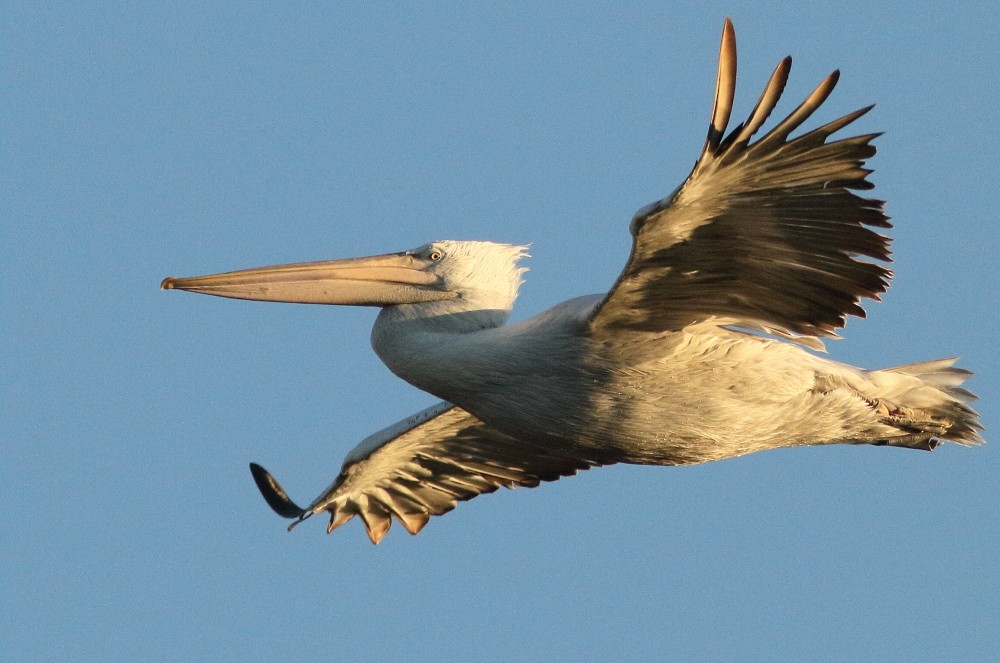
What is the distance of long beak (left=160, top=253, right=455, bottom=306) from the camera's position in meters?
9.45

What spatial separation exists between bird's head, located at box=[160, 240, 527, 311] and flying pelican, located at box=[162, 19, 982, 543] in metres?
0.01

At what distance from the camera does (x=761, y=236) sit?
26.3ft

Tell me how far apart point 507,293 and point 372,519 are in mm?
2708

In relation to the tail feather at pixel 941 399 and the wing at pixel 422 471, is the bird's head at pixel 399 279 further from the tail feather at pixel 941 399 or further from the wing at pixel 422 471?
the tail feather at pixel 941 399

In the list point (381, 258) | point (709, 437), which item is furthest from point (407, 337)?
point (709, 437)

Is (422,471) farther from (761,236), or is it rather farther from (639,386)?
(761,236)

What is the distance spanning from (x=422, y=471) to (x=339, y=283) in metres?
2.15

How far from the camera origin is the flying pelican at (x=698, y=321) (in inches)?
303

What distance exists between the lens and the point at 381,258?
31.7 ft

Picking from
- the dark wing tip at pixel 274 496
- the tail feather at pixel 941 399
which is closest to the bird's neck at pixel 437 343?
the dark wing tip at pixel 274 496

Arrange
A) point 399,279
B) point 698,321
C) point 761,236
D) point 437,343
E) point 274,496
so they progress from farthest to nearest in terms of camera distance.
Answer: point 274,496
point 399,279
point 437,343
point 698,321
point 761,236

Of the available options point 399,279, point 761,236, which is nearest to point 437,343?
point 399,279

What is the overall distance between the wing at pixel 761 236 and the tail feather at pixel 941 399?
1.18 m

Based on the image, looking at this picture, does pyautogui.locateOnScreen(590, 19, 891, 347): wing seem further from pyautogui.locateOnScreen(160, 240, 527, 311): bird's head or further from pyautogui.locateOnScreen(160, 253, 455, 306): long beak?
pyautogui.locateOnScreen(160, 253, 455, 306): long beak
